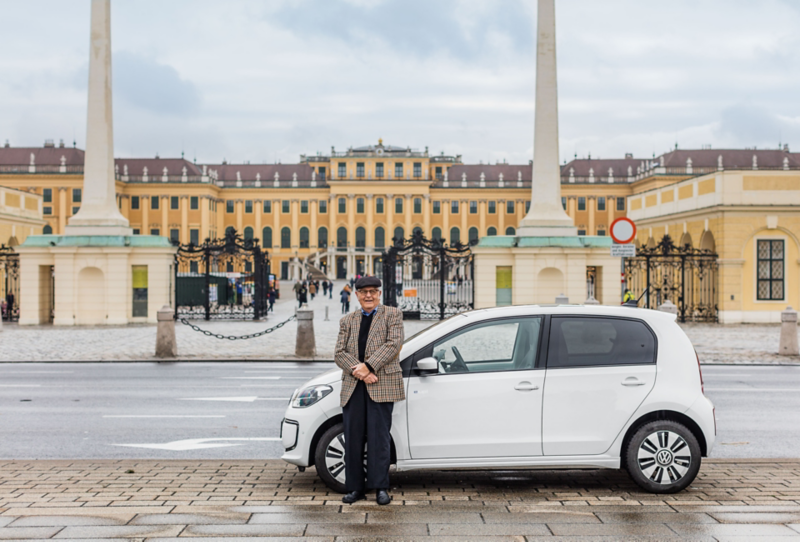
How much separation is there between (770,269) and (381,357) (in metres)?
26.1

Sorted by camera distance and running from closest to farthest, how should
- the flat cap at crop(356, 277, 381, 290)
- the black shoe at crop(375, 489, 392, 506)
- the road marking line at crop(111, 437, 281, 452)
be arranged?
1. the black shoe at crop(375, 489, 392, 506)
2. the flat cap at crop(356, 277, 381, 290)
3. the road marking line at crop(111, 437, 281, 452)

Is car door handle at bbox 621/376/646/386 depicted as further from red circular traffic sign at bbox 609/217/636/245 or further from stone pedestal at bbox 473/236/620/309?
stone pedestal at bbox 473/236/620/309

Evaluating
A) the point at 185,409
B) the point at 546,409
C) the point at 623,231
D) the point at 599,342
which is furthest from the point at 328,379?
the point at 623,231

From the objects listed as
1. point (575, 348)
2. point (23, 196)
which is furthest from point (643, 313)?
point (23, 196)

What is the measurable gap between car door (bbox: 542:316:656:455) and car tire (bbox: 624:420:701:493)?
23 centimetres

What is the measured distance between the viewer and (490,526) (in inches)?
210

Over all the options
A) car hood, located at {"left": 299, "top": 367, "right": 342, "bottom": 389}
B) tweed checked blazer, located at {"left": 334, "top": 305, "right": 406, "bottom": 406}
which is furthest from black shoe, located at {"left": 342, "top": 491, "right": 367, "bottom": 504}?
car hood, located at {"left": 299, "top": 367, "right": 342, "bottom": 389}

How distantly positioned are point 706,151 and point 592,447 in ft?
366

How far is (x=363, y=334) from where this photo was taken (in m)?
6.09

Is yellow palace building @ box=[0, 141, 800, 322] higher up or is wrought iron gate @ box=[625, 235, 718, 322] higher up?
yellow palace building @ box=[0, 141, 800, 322]

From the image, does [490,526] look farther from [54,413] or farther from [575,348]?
[54,413]

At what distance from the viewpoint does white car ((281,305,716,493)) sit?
6.21 m

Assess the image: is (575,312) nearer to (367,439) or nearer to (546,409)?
(546,409)

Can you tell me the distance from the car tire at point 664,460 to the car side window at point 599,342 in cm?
60
